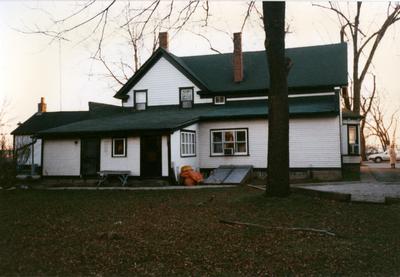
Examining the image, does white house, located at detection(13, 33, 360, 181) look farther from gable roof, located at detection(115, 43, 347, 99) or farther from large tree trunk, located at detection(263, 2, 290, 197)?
large tree trunk, located at detection(263, 2, 290, 197)

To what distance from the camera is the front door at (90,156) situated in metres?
22.0

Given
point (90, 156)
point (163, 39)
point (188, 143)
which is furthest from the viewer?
point (163, 39)

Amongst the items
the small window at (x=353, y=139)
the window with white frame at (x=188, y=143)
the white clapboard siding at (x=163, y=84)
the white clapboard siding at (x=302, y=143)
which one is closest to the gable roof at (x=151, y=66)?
the white clapboard siding at (x=163, y=84)

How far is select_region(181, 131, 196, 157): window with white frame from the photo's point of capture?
72.1 feet

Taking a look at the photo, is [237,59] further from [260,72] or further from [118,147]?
[118,147]

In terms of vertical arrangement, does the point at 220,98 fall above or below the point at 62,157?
above

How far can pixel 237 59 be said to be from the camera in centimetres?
2761

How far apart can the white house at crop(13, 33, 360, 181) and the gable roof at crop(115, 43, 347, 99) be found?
69 mm

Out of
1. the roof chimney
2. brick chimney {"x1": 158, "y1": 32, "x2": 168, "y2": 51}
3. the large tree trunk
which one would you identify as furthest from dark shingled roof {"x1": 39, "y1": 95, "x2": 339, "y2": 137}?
the large tree trunk

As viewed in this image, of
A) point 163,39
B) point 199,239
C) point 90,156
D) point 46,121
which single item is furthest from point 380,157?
point 199,239

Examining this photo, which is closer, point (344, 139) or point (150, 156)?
point (150, 156)

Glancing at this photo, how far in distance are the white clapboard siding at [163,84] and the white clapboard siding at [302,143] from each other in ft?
15.7

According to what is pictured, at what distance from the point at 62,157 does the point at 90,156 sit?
1.89m

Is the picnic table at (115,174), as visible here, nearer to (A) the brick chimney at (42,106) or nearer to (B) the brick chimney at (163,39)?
(B) the brick chimney at (163,39)
